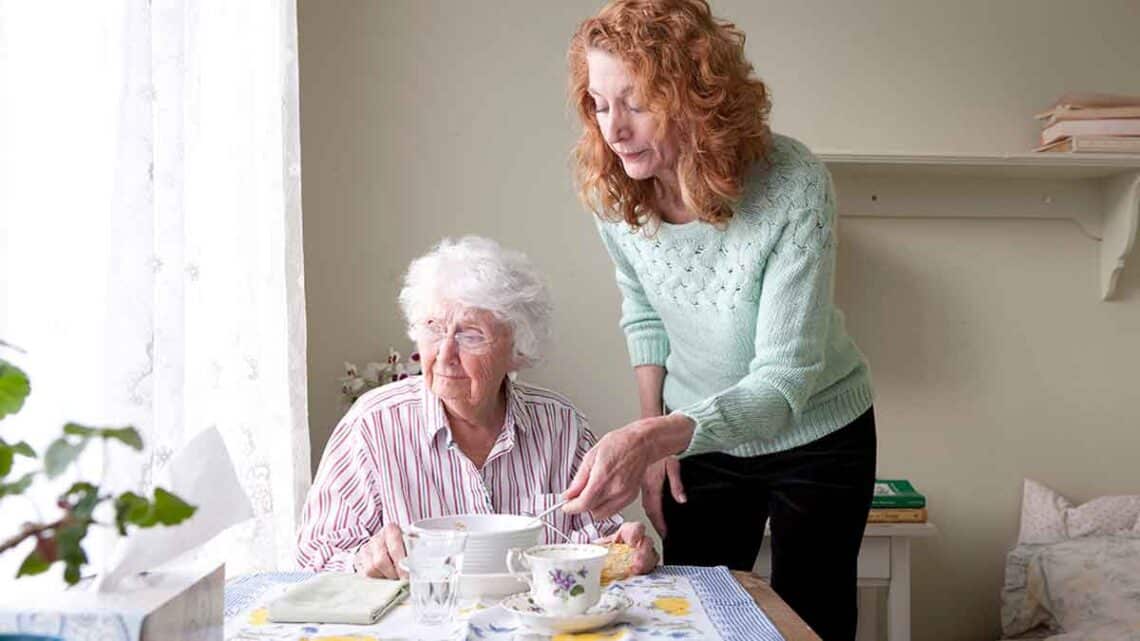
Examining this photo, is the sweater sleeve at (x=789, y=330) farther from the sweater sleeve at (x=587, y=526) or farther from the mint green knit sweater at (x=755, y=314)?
the sweater sleeve at (x=587, y=526)

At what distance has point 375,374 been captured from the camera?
2705 mm

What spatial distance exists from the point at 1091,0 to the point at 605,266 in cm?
127

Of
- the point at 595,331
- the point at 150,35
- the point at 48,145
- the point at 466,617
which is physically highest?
the point at 150,35

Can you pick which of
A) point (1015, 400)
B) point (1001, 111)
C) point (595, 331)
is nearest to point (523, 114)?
point (595, 331)

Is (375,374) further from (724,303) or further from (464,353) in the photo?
(724,303)

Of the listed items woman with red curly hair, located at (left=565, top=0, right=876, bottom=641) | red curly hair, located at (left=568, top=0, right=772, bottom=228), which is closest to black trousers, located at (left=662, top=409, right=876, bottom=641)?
woman with red curly hair, located at (left=565, top=0, right=876, bottom=641)

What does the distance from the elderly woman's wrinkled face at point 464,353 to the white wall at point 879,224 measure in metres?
0.99

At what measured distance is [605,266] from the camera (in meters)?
2.84

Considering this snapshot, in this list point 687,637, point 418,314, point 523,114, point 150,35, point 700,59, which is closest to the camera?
point 687,637

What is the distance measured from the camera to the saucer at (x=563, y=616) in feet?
4.01

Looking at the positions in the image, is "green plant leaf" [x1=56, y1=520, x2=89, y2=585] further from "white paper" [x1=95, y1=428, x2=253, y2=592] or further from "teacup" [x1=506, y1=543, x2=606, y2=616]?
"teacup" [x1=506, y1=543, x2=606, y2=616]

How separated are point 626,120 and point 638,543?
57 cm

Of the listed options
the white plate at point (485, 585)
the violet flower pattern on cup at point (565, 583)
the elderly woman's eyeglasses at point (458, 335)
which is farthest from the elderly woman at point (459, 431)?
the violet flower pattern on cup at point (565, 583)

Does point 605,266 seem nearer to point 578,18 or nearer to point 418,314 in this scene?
point 578,18
